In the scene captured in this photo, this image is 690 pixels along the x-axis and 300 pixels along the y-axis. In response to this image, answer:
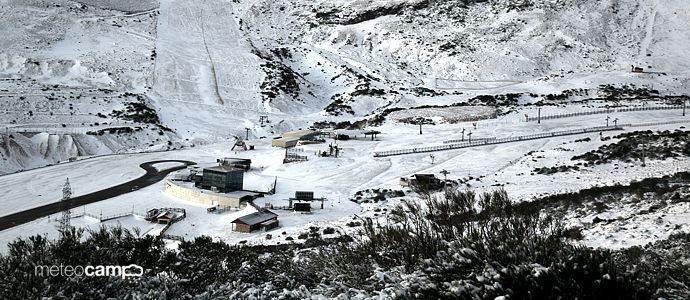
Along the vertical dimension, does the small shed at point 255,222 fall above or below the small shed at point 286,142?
below

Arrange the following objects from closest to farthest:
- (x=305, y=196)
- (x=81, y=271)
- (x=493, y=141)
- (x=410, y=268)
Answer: (x=410, y=268) → (x=81, y=271) → (x=305, y=196) → (x=493, y=141)

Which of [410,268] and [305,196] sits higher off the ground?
[410,268]

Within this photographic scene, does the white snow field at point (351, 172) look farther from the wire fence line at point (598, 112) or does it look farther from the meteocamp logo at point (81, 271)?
the meteocamp logo at point (81, 271)

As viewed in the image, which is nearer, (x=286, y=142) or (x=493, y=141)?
(x=493, y=141)

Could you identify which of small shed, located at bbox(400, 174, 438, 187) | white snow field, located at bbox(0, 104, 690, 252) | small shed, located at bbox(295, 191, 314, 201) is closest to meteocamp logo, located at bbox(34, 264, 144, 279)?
white snow field, located at bbox(0, 104, 690, 252)

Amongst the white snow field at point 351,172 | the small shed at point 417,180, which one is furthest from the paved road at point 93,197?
the small shed at point 417,180

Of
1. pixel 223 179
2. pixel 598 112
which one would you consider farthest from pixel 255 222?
pixel 598 112

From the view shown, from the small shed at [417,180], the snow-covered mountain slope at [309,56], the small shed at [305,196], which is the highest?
the snow-covered mountain slope at [309,56]

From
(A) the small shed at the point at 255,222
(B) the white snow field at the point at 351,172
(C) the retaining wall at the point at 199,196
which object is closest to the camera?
(A) the small shed at the point at 255,222

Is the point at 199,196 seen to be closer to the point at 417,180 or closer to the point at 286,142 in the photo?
the point at 417,180
